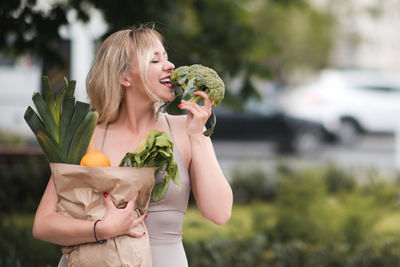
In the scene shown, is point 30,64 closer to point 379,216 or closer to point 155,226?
point 379,216

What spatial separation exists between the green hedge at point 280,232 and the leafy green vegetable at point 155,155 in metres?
2.01

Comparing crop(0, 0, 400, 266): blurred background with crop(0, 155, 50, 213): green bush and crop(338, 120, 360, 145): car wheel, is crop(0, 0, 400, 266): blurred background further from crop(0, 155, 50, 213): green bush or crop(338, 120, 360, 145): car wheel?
crop(338, 120, 360, 145): car wheel

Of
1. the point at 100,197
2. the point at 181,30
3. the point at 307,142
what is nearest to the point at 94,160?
the point at 100,197

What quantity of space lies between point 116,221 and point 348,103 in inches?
585

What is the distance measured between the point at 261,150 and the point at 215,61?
10.0 m

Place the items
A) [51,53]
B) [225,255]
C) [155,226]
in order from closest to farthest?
[155,226]
[225,255]
[51,53]

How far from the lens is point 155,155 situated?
200 cm

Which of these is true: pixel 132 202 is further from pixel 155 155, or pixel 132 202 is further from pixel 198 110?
pixel 198 110

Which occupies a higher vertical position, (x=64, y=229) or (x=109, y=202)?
(x=109, y=202)

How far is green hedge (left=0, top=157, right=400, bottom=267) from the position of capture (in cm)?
443

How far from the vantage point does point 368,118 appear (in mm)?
16344

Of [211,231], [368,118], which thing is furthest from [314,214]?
[368,118]

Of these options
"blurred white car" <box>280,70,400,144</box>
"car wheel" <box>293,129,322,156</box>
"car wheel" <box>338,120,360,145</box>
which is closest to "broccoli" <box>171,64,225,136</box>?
"car wheel" <box>293,129,322,156</box>

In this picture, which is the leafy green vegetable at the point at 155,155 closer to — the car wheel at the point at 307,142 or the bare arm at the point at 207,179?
the bare arm at the point at 207,179
